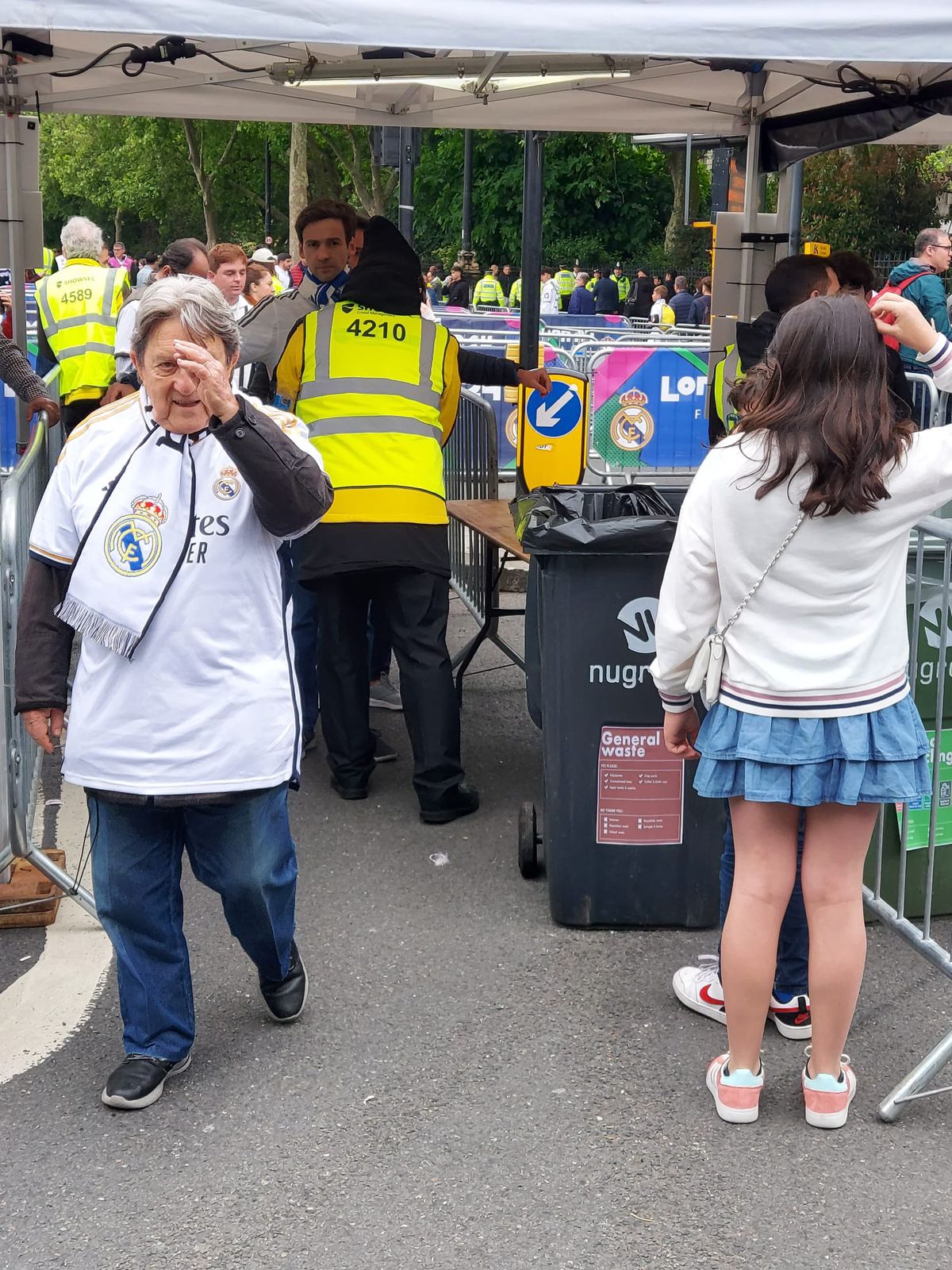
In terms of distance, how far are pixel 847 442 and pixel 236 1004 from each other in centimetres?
219

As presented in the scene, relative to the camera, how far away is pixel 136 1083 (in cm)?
352

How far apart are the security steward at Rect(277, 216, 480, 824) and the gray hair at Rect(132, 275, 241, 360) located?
1840 millimetres

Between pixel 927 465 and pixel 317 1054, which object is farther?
pixel 317 1054

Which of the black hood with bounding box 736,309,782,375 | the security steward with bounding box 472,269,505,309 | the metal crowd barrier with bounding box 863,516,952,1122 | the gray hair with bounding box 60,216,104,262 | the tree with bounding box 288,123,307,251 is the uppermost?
the tree with bounding box 288,123,307,251

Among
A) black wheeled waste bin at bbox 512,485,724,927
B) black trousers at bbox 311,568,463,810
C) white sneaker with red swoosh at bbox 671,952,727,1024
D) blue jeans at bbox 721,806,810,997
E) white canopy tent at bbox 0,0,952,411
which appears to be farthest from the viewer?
black trousers at bbox 311,568,463,810

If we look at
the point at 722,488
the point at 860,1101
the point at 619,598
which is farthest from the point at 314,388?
the point at 860,1101

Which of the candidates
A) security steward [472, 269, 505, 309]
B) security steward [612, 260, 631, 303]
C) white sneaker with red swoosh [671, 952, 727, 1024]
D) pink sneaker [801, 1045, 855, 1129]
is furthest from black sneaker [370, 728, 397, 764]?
security steward [612, 260, 631, 303]

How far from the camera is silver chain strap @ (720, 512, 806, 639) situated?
313 centimetres

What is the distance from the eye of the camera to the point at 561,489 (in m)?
4.79

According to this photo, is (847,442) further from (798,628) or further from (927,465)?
(798,628)

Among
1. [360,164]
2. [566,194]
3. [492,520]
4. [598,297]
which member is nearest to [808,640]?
[492,520]

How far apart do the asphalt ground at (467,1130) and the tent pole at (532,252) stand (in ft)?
16.7

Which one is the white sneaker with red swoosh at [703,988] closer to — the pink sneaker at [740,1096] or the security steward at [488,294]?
the pink sneaker at [740,1096]

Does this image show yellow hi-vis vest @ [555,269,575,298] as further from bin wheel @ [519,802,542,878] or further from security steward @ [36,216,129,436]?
bin wheel @ [519,802,542,878]
